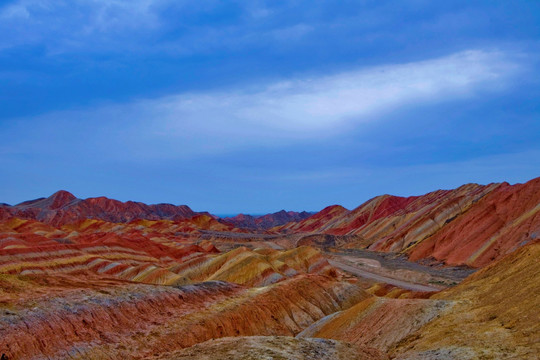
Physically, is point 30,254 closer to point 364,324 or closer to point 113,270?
point 113,270

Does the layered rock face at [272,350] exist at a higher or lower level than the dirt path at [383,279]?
lower

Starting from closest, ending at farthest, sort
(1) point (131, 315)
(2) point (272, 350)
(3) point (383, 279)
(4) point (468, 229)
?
(2) point (272, 350), (1) point (131, 315), (3) point (383, 279), (4) point (468, 229)

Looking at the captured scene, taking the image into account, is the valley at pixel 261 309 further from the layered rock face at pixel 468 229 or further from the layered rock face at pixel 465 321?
the layered rock face at pixel 468 229

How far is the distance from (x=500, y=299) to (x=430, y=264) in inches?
2616

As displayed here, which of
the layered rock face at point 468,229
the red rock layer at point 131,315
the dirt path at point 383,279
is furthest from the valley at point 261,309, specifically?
the layered rock face at point 468,229

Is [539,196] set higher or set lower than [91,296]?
higher

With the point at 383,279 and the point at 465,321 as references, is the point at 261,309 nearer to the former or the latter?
the point at 465,321

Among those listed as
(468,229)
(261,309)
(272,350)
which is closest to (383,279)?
(468,229)

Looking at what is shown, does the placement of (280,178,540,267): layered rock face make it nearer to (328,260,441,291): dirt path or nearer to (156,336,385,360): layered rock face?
(328,260,441,291): dirt path

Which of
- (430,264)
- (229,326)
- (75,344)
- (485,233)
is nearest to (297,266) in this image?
(430,264)

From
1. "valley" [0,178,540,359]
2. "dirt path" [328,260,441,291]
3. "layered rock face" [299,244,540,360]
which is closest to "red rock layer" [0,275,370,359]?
"valley" [0,178,540,359]

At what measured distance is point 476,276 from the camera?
37094 millimetres

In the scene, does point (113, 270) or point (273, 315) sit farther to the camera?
point (113, 270)

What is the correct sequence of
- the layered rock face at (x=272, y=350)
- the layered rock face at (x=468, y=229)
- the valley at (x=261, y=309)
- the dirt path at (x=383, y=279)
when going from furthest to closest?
the layered rock face at (x=468, y=229), the dirt path at (x=383, y=279), the valley at (x=261, y=309), the layered rock face at (x=272, y=350)
